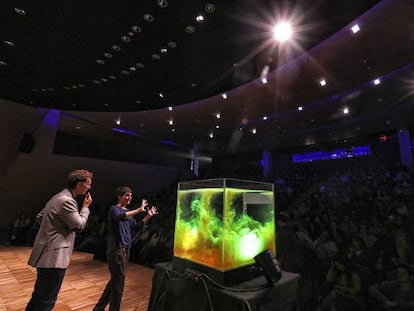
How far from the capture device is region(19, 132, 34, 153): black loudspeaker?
23.8ft

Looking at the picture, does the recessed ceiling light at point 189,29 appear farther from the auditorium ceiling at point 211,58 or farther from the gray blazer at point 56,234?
the gray blazer at point 56,234

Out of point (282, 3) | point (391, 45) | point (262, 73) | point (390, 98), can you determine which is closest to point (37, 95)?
point (262, 73)

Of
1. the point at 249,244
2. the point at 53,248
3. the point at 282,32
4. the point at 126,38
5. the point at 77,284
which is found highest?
the point at 282,32

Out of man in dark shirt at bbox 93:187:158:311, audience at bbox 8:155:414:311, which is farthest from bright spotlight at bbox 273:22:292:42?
man in dark shirt at bbox 93:187:158:311

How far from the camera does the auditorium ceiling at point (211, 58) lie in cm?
297

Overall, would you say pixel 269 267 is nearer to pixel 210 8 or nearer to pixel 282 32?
pixel 210 8

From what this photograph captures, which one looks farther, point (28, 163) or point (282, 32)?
point (28, 163)

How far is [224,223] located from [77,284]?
10.9 ft

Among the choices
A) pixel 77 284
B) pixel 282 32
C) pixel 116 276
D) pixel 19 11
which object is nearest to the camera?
pixel 116 276

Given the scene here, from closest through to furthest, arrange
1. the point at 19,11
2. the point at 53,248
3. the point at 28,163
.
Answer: the point at 53,248, the point at 19,11, the point at 28,163

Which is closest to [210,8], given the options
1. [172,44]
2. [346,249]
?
[172,44]

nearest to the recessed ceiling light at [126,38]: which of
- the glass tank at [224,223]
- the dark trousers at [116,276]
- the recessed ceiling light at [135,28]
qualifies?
the recessed ceiling light at [135,28]

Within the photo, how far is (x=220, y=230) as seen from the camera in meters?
1.27

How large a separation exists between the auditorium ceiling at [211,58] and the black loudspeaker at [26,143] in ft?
3.71
